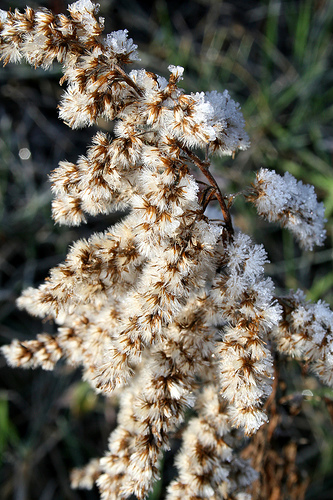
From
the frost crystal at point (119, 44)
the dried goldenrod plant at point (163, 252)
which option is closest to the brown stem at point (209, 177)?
the dried goldenrod plant at point (163, 252)

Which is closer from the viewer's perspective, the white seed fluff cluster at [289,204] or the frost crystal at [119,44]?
the frost crystal at [119,44]

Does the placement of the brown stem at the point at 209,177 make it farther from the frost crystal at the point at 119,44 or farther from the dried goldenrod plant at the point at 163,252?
the frost crystal at the point at 119,44

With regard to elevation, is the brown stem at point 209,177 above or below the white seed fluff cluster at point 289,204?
below

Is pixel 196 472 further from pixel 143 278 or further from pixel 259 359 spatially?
pixel 143 278

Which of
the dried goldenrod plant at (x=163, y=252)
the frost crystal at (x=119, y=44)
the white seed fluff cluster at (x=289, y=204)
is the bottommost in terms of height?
the dried goldenrod plant at (x=163, y=252)

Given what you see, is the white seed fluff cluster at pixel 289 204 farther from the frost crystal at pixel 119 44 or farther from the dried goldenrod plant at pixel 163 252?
the frost crystal at pixel 119 44

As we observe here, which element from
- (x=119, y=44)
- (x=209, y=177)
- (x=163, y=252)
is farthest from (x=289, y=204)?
(x=119, y=44)

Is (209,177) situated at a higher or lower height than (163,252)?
higher

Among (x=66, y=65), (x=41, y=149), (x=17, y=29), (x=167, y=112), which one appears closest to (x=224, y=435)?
(x=167, y=112)

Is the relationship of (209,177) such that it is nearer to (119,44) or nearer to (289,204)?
(289,204)
